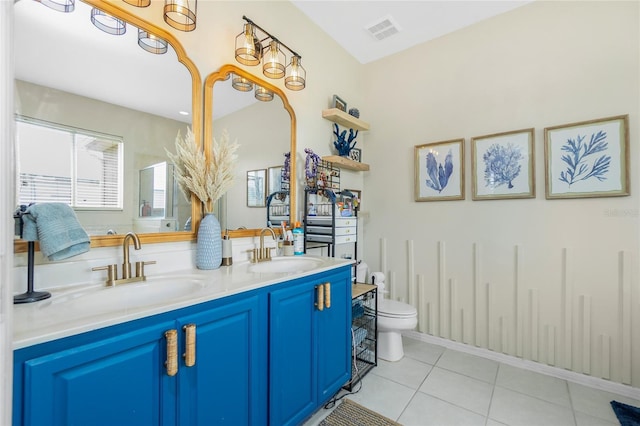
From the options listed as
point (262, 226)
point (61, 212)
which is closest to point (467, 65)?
point (262, 226)

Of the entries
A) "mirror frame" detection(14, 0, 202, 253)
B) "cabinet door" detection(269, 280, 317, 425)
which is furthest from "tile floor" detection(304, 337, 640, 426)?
"mirror frame" detection(14, 0, 202, 253)

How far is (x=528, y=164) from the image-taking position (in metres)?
2.22

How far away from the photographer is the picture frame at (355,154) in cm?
289

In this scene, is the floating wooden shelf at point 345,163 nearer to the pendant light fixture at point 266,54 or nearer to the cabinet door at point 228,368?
the pendant light fixture at point 266,54

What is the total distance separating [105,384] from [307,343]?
92 centimetres

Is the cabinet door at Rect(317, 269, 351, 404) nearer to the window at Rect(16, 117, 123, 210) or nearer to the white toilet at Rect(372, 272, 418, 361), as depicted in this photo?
the white toilet at Rect(372, 272, 418, 361)

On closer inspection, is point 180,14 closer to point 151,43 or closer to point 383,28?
point 151,43

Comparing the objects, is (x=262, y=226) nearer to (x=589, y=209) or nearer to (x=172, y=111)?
(x=172, y=111)

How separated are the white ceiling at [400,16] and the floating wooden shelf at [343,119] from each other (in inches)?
29.3

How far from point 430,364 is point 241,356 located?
1812 mm

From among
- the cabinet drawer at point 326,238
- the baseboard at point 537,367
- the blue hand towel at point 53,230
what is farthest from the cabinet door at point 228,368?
the baseboard at point 537,367

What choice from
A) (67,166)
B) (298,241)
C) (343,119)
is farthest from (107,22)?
(343,119)

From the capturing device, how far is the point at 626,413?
1725 millimetres

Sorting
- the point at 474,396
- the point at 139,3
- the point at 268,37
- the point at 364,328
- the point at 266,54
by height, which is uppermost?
the point at 268,37
